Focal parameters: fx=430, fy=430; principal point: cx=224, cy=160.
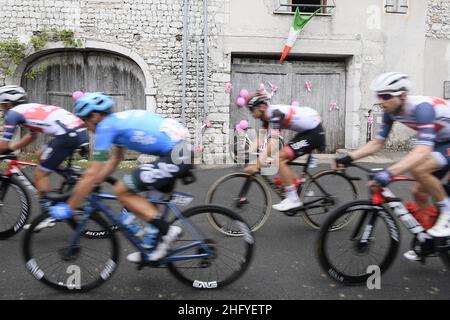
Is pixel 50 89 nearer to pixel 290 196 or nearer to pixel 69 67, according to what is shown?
pixel 69 67

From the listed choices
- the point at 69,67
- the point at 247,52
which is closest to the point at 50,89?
the point at 69,67

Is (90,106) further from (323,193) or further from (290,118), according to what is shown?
(323,193)

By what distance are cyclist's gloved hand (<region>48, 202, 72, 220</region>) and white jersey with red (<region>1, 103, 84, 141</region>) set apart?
1644 millimetres

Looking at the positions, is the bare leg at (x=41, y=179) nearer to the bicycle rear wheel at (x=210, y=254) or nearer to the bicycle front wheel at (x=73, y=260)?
the bicycle front wheel at (x=73, y=260)

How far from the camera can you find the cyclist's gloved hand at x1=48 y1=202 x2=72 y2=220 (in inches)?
134

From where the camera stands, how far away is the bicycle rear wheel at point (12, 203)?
16.3 feet

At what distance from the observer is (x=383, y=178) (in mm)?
3564

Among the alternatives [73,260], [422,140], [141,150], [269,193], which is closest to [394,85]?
[422,140]

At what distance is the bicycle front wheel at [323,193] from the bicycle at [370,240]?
1460 mm

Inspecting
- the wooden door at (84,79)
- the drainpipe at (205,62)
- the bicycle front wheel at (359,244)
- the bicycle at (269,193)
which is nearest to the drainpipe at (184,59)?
the drainpipe at (205,62)

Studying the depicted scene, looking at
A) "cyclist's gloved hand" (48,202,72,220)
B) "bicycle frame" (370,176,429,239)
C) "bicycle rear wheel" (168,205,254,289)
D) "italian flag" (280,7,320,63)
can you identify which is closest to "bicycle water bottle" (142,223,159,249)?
"bicycle rear wheel" (168,205,254,289)

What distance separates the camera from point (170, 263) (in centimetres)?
367

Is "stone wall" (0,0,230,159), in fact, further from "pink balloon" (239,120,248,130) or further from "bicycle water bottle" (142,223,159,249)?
"bicycle water bottle" (142,223,159,249)

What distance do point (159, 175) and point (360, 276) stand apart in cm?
199
